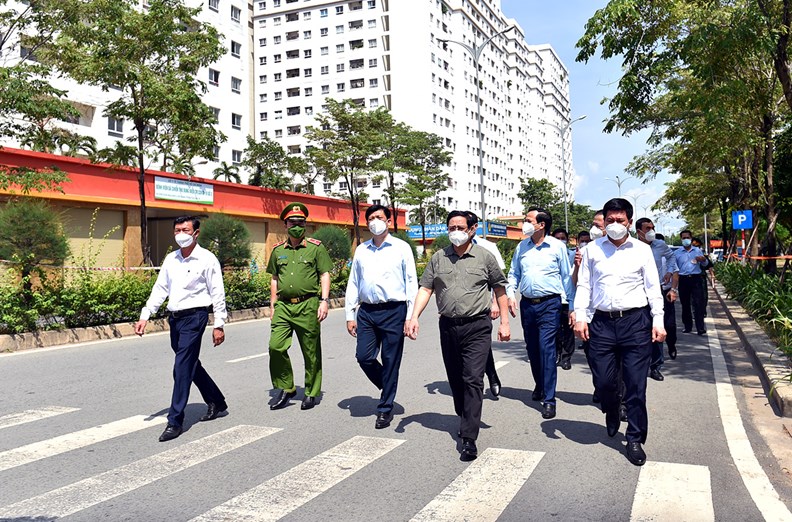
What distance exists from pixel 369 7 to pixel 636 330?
70.4 metres

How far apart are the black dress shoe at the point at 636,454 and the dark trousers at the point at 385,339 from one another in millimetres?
2032

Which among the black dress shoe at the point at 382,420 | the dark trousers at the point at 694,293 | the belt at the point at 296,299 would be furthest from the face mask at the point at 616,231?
the dark trousers at the point at 694,293

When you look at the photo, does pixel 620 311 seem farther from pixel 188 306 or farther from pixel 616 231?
pixel 188 306

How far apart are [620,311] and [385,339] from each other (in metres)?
2.04

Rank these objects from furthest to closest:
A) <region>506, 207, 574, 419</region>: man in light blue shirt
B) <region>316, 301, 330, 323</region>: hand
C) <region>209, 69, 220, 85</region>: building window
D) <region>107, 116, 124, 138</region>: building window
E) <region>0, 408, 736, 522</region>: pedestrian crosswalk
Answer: <region>209, 69, 220, 85</region>: building window
<region>107, 116, 124, 138</region>: building window
<region>316, 301, 330, 323</region>: hand
<region>506, 207, 574, 419</region>: man in light blue shirt
<region>0, 408, 736, 522</region>: pedestrian crosswalk

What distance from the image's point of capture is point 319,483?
4340mm

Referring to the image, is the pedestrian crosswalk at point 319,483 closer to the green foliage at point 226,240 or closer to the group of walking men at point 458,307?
the group of walking men at point 458,307

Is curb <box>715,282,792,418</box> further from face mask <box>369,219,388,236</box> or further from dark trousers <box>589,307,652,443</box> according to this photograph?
face mask <box>369,219,388,236</box>

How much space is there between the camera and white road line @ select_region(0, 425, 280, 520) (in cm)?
390

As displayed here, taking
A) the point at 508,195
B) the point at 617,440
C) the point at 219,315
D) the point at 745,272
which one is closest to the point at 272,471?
the point at 219,315

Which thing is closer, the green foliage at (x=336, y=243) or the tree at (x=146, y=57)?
the tree at (x=146, y=57)

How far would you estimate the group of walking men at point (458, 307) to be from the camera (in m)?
5.05

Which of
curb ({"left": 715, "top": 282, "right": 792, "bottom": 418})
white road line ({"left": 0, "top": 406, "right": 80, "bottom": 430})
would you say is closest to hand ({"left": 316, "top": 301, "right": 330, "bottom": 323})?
white road line ({"left": 0, "top": 406, "right": 80, "bottom": 430})

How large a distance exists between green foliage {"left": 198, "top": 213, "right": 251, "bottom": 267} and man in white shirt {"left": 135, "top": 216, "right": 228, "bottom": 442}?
12190 mm
